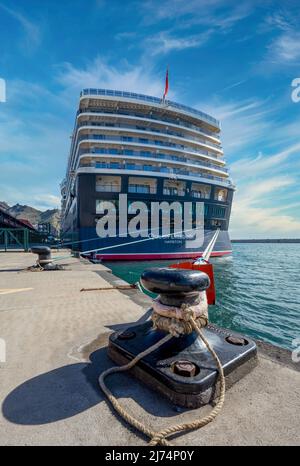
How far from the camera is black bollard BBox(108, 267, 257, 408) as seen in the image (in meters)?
1.55

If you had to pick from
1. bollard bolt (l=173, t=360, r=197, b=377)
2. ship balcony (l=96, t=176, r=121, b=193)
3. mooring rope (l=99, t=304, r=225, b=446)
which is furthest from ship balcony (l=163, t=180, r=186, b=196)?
bollard bolt (l=173, t=360, r=197, b=377)

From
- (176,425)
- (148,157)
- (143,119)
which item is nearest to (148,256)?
(148,157)

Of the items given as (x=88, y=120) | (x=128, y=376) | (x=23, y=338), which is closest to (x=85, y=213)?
(x=88, y=120)

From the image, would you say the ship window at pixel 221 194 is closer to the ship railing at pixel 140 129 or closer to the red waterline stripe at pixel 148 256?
the ship railing at pixel 140 129

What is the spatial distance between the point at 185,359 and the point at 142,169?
847 inches

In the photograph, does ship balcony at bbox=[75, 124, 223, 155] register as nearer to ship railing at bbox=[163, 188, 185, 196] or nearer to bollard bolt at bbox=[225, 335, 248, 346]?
ship railing at bbox=[163, 188, 185, 196]

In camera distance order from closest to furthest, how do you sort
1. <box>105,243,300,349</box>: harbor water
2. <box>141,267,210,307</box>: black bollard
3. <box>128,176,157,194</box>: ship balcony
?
<box>141,267,210,307</box>: black bollard < <box>105,243,300,349</box>: harbor water < <box>128,176,157,194</box>: ship balcony

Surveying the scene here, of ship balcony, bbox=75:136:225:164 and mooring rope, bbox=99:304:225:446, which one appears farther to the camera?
ship balcony, bbox=75:136:225:164

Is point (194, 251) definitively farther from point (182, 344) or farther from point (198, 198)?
point (182, 344)

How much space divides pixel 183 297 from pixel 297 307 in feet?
24.1

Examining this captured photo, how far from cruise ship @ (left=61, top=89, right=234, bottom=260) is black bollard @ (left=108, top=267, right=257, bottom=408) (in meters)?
16.1

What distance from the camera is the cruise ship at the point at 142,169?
773 inches

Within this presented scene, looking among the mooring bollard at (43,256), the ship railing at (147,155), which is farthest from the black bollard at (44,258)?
the ship railing at (147,155)

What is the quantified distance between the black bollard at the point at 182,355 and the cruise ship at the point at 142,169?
16.1m
